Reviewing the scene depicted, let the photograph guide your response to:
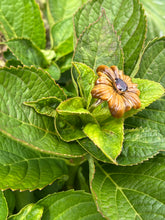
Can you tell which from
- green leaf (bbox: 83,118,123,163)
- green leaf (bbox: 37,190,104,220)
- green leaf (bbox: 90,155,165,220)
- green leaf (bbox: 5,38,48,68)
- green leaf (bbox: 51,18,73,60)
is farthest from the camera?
green leaf (bbox: 51,18,73,60)

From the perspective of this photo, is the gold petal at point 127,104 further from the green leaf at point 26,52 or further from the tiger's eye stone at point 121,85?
the green leaf at point 26,52

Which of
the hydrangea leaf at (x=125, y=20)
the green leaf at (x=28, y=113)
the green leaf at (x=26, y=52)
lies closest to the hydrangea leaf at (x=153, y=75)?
the hydrangea leaf at (x=125, y=20)

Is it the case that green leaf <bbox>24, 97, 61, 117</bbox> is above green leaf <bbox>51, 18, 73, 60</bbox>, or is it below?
below

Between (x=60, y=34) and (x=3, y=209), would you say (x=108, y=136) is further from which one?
(x=60, y=34)

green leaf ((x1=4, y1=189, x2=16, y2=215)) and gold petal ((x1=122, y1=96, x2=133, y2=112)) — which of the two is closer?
gold petal ((x1=122, y1=96, x2=133, y2=112))

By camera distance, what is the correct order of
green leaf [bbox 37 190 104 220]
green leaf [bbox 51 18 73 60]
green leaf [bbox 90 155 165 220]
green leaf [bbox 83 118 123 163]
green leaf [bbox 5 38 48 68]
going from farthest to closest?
green leaf [bbox 51 18 73 60]
green leaf [bbox 5 38 48 68]
green leaf [bbox 37 190 104 220]
green leaf [bbox 90 155 165 220]
green leaf [bbox 83 118 123 163]

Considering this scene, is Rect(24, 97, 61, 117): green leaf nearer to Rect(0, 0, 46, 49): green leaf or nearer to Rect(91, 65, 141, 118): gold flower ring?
Rect(91, 65, 141, 118): gold flower ring

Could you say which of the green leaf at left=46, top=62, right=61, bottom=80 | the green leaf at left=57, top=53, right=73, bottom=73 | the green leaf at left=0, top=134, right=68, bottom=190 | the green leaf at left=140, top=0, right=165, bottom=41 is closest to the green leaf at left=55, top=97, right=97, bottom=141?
the green leaf at left=0, top=134, right=68, bottom=190
